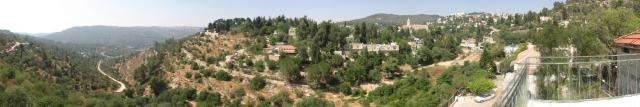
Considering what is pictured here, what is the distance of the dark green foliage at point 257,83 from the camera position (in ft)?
151

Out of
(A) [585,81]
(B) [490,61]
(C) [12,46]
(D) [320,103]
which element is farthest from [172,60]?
(A) [585,81]

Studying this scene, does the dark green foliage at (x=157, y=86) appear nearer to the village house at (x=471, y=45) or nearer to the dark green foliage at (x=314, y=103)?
the dark green foliage at (x=314, y=103)

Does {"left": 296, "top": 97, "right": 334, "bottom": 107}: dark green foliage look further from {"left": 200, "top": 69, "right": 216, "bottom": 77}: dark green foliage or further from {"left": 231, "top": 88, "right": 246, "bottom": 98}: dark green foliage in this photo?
{"left": 200, "top": 69, "right": 216, "bottom": 77}: dark green foliage

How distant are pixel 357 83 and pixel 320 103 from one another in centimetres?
812

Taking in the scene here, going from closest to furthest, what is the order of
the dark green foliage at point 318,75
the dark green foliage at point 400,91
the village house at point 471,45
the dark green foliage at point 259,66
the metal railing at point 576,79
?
the metal railing at point 576,79, the dark green foliage at point 400,91, the dark green foliage at point 318,75, the dark green foliage at point 259,66, the village house at point 471,45

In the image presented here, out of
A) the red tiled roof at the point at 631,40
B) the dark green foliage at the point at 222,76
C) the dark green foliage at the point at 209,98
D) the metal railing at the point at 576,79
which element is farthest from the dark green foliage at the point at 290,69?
the metal railing at the point at 576,79

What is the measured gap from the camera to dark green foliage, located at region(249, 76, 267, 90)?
46125 millimetres

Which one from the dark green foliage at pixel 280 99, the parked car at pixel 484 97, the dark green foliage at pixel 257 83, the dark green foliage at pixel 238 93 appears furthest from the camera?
the dark green foliage at pixel 257 83

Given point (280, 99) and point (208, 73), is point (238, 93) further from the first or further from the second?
point (208, 73)

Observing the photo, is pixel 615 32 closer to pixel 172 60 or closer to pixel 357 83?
pixel 357 83

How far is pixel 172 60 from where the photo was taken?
5516 cm

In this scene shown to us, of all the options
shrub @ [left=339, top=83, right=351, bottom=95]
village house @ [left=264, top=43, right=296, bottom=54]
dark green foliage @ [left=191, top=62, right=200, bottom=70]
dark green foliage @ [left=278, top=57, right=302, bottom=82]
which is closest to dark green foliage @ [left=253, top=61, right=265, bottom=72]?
dark green foliage @ [left=278, top=57, right=302, bottom=82]

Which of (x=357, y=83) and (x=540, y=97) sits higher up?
(x=540, y=97)

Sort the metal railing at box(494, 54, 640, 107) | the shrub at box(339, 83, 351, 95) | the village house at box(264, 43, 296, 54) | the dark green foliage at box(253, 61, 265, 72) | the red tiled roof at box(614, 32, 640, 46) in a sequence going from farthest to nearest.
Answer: the village house at box(264, 43, 296, 54) < the dark green foliage at box(253, 61, 265, 72) < the shrub at box(339, 83, 351, 95) < the red tiled roof at box(614, 32, 640, 46) < the metal railing at box(494, 54, 640, 107)
